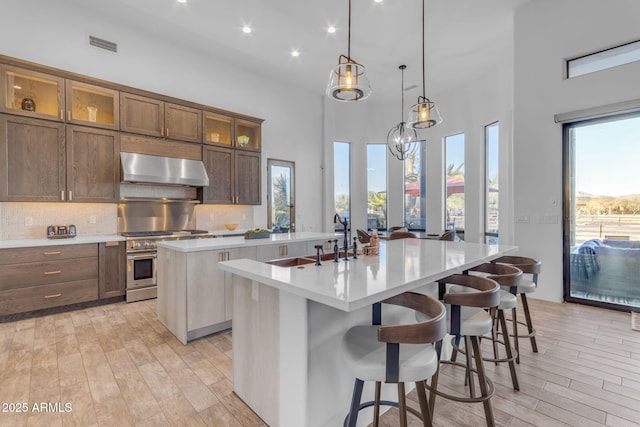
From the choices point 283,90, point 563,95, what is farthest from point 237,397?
point 283,90

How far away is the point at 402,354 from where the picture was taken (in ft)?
4.42

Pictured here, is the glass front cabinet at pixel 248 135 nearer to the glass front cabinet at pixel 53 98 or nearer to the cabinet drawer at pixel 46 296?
the glass front cabinet at pixel 53 98

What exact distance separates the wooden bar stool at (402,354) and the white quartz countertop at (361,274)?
0.15m

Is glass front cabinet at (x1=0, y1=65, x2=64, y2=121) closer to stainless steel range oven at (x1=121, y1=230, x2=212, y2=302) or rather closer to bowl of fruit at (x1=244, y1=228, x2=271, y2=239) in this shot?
stainless steel range oven at (x1=121, y1=230, x2=212, y2=302)

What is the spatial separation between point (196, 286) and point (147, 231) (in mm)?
2356

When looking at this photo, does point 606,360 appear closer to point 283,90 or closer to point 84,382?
point 84,382

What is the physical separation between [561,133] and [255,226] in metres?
5.13

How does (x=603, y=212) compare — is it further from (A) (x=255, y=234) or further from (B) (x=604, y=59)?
(A) (x=255, y=234)

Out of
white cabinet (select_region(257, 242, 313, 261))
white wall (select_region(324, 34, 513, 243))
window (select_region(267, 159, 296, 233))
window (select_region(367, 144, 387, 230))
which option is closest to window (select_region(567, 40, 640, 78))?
white wall (select_region(324, 34, 513, 243))

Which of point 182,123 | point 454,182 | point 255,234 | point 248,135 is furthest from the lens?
point 454,182

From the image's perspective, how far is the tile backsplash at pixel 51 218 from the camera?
3734 mm

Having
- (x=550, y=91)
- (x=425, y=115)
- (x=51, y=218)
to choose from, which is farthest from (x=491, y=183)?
(x=51, y=218)

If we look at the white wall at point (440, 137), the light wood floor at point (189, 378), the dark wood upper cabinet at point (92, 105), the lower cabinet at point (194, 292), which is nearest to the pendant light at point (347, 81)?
the lower cabinet at point (194, 292)

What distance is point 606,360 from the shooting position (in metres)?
2.51
